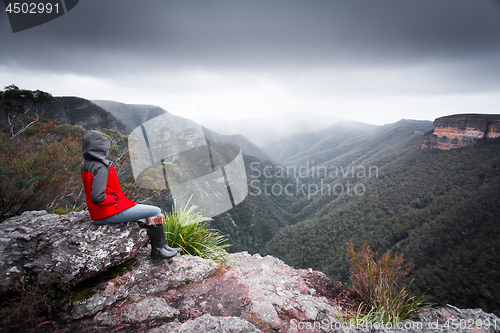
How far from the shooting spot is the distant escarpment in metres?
37.6

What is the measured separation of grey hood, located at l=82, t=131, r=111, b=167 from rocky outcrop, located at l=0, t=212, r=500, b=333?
0.97 meters

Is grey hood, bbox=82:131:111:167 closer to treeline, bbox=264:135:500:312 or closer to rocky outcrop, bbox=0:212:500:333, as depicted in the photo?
rocky outcrop, bbox=0:212:500:333

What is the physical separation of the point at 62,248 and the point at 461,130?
61.9m

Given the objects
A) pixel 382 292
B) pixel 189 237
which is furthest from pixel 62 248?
pixel 382 292

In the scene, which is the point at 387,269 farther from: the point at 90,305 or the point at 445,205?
the point at 445,205

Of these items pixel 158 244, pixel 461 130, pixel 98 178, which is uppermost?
pixel 461 130

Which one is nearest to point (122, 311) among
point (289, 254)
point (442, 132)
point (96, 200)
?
point (96, 200)

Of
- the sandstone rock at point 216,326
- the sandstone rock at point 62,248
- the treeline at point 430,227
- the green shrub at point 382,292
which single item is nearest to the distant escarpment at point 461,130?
the treeline at point 430,227

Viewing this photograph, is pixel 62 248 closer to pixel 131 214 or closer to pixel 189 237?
pixel 131 214

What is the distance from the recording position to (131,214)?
8.26 ft

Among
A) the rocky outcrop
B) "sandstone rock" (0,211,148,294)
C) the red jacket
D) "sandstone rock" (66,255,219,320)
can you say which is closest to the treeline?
the rocky outcrop

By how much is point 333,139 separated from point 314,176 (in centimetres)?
7561

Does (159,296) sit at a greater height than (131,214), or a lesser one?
lesser

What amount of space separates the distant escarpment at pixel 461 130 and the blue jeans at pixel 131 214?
59.5m
